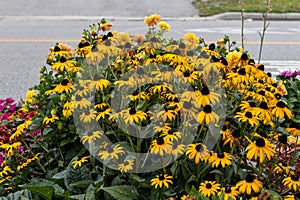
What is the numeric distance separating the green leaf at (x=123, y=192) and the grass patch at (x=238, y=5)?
27.8 feet

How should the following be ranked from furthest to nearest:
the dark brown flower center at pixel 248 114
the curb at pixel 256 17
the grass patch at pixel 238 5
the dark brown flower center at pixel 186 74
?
the grass patch at pixel 238 5
the curb at pixel 256 17
the dark brown flower center at pixel 186 74
the dark brown flower center at pixel 248 114

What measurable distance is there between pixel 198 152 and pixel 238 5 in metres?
8.59

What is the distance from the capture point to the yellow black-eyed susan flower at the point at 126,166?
2.17m

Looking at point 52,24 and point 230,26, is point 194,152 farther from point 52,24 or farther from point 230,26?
point 52,24

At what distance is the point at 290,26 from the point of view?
961 cm

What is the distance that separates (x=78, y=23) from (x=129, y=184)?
8.07m

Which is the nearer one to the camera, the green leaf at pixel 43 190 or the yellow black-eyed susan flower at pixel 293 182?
the yellow black-eyed susan flower at pixel 293 182

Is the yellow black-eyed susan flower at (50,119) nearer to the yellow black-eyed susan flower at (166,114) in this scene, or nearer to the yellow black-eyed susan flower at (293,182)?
the yellow black-eyed susan flower at (166,114)

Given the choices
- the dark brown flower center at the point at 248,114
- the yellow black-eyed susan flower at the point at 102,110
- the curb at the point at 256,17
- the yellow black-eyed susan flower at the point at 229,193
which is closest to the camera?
the yellow black-eyed susan flower at the point at 229,193

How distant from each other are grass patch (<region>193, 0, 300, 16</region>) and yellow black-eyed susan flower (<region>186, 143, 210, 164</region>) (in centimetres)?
838

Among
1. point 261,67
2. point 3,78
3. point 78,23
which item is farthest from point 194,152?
point 78,23

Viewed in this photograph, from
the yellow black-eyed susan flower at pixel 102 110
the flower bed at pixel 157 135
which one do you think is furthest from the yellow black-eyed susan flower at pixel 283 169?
the yellow black-eyed susan flower at pixel 102 110

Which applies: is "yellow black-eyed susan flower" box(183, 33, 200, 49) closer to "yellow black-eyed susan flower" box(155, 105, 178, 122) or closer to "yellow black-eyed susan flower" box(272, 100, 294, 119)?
"yellow black-eyed susan flower" box(155, 105, 178, 122)

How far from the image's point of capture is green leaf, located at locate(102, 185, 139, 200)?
2138 mm
